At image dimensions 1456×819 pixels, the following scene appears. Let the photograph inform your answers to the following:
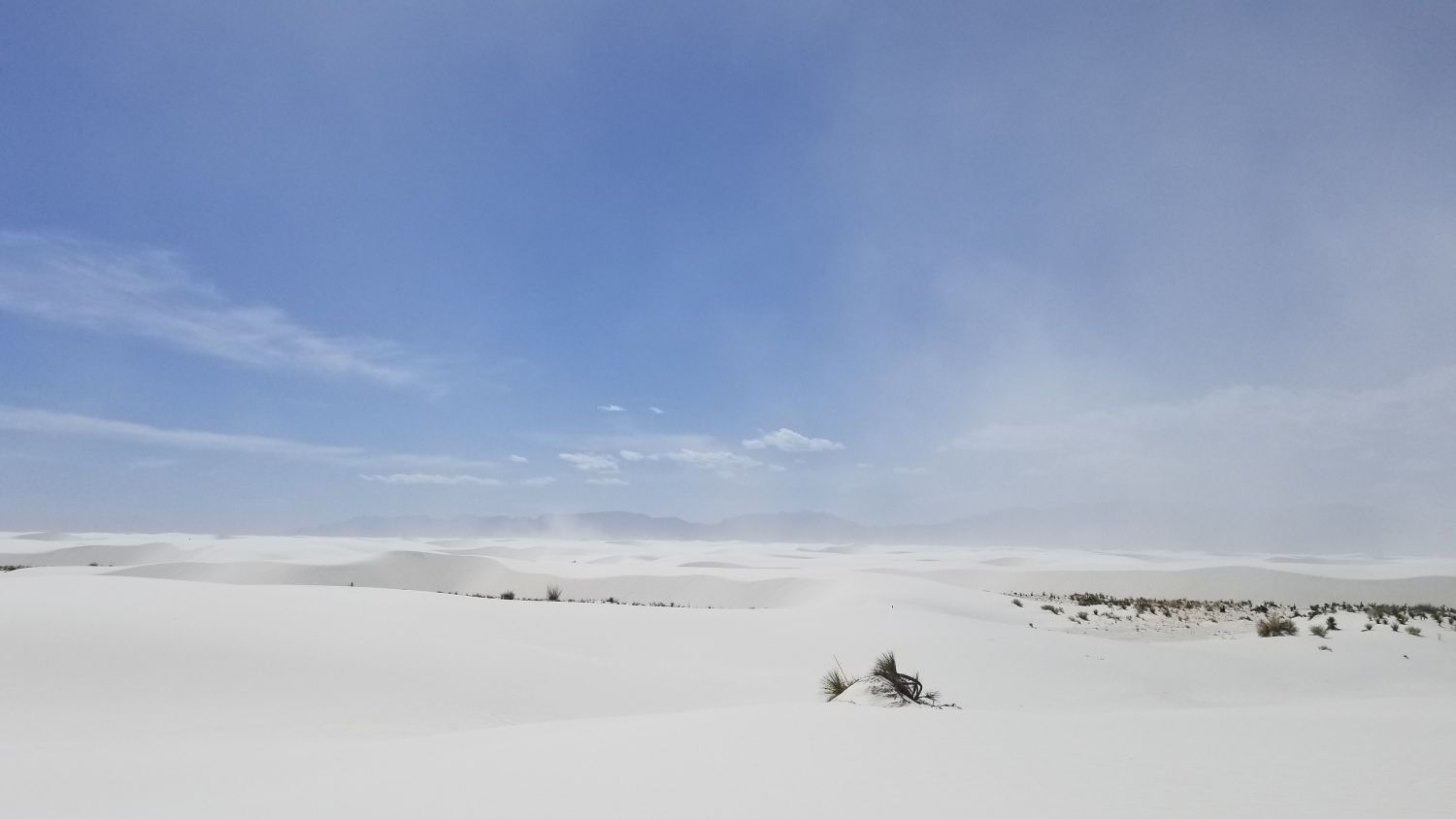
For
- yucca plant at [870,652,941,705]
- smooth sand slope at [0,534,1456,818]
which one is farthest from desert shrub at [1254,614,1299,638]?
yucca plant at [870,652,941,705]

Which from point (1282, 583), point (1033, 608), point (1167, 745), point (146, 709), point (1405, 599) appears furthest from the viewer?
point (1282, 583)

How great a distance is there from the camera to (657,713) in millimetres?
7258

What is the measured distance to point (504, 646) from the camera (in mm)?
11203

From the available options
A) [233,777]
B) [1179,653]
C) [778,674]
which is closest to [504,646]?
[778,674]

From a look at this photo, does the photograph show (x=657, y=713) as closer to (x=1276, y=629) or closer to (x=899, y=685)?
(x=899, y=685)

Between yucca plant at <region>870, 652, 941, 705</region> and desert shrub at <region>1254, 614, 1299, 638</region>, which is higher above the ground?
yucca plant at <region>870, 652, 941, 705</region>

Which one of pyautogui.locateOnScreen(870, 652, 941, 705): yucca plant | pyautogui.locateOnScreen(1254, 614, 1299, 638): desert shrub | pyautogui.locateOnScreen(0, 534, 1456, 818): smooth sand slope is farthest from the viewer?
pyautogui.locateOnScreen(1254, 614, 1299, 638): desert shrub

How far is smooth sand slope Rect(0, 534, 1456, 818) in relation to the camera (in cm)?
429

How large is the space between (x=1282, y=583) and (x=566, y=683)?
1424 inches

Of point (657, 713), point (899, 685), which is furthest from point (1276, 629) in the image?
point (657, 713)

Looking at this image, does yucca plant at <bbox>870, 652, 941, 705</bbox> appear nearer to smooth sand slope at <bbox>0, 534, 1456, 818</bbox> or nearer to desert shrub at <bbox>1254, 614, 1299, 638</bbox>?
smooth sand slope at <bbox>0, 534, 1456, 818</bbox>

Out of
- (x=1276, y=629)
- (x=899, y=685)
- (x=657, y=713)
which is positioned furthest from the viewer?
(x=1276, y=629)

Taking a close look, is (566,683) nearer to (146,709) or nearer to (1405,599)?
(146,709)

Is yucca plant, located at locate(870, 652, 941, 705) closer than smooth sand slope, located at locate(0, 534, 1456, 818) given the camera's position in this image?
No
